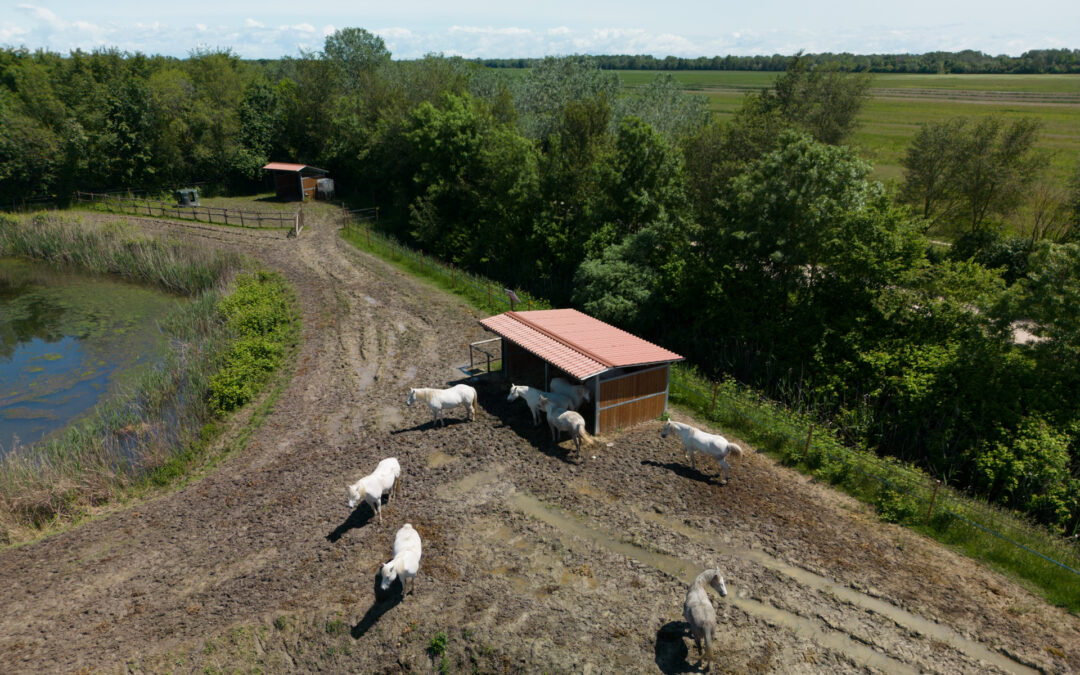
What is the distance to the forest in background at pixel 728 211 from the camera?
20.2m

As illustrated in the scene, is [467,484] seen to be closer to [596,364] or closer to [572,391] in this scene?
[572,391]

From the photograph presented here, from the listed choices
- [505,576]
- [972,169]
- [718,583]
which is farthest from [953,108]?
[505,576]

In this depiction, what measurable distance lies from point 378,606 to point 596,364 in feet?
30.2

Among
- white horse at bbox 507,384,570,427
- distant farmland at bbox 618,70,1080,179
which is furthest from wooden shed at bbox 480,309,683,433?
distant farmland at bbox 618,70,1080,179

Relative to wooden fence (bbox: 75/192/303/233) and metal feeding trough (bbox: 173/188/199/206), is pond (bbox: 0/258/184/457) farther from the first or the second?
metal feeding trough (bbox: 173/188/199/206)

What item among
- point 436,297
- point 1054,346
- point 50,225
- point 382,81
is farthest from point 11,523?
point 382,81

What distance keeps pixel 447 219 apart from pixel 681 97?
3053cm

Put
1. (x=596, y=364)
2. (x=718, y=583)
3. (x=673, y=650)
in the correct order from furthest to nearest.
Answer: (x=596, y=364), (x=718, y=583), (x=673, y=650)

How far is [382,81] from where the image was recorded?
210ft

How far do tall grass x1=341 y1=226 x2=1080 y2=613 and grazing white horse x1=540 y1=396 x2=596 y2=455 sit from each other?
518cm

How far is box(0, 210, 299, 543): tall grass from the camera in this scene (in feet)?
56.1

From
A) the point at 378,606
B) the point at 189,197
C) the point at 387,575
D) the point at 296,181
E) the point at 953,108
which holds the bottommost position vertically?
the point at 378,606

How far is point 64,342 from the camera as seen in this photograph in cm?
3120

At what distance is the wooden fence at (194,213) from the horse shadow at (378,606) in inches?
1485
